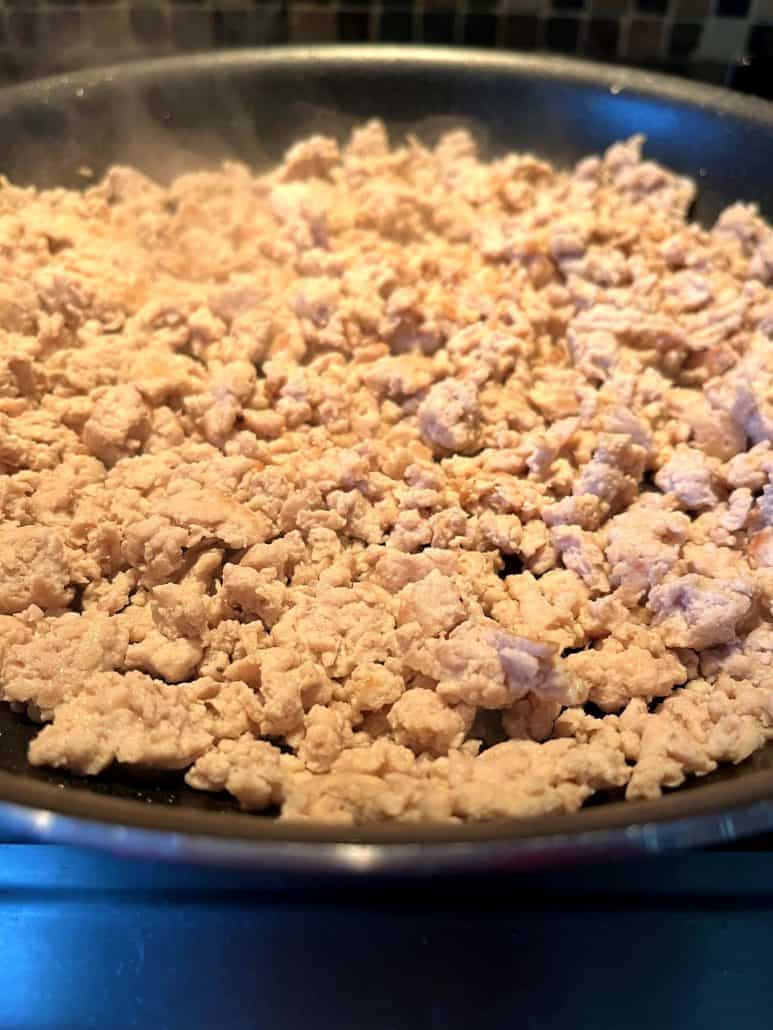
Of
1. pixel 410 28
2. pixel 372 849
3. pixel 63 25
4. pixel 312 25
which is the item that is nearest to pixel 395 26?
pixel 410 28

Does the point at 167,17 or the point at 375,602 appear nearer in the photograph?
the point at 375,602

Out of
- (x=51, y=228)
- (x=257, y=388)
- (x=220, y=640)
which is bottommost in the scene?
(x=220, y=640)

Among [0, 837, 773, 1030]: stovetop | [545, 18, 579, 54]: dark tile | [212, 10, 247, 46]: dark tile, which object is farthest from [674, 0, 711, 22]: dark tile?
[0, 837, 773, 1030]: stovetop

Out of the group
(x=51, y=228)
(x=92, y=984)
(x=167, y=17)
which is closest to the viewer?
(x=92, y=984)

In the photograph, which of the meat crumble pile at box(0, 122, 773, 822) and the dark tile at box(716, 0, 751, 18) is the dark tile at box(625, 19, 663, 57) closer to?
the dark tile at box(716, 0, 751, 18)

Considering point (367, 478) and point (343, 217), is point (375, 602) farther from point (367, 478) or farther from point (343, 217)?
point (343, 217)

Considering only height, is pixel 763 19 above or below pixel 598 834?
above

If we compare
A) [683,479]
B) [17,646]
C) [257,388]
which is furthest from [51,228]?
[683,479]
